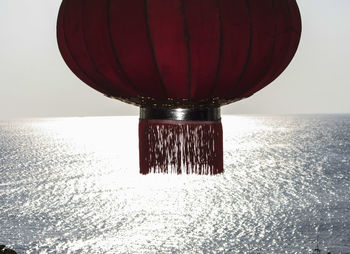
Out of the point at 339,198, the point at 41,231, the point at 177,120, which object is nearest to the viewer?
the point at 177,120

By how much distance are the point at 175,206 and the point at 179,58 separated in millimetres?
73204

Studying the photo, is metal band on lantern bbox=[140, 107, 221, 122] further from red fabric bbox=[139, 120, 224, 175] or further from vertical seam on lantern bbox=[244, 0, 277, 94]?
vertical seam on lantern bbox=[244, 0, 277, 94]

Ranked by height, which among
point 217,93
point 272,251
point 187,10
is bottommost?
point 272,251

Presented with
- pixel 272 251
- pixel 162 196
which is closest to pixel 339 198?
pixel 272 251

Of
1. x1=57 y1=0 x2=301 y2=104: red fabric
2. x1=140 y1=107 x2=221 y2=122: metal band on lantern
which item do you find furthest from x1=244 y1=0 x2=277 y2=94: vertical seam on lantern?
x1=140 y1=107 x2=221 y2=122: metal band on lantern

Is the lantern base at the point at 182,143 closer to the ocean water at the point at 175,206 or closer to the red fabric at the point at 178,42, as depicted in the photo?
the red fabric at the point at 178,42

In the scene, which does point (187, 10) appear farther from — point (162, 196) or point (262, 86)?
point (162, 196)

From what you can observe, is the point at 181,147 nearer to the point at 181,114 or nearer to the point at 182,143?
the point at 182,143

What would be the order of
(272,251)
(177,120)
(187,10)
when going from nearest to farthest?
(187,10)
(177,120)
(272,251)

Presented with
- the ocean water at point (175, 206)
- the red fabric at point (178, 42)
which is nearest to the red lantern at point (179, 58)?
the red fabric at point (178, 42)

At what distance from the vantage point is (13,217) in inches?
2621

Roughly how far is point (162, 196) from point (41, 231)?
77.4 feet

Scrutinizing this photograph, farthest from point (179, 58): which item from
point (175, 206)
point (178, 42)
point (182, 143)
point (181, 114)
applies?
point (175, 206)

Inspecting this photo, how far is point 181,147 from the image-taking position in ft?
10.6
